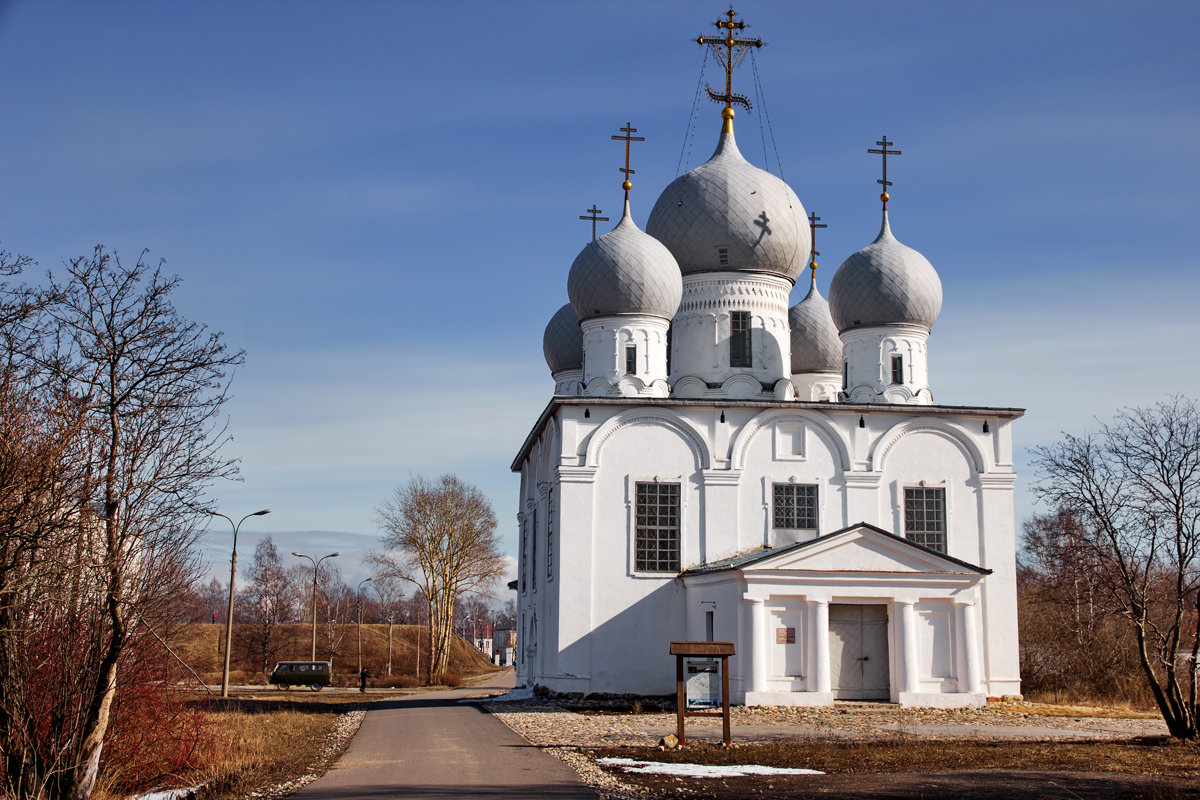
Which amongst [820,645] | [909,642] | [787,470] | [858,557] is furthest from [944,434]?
[820,645]

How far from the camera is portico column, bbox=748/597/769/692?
2312 cm

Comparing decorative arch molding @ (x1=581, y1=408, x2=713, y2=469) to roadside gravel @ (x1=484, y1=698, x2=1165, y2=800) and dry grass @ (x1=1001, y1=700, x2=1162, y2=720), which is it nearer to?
roadside gravel @ (x1=484, y1=698, x2=1165, y2=800)

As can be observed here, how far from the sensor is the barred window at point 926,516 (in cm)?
2794

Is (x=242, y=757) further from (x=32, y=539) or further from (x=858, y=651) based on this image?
(x=858, y=651)

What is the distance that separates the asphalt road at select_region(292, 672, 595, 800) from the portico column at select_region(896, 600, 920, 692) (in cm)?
820

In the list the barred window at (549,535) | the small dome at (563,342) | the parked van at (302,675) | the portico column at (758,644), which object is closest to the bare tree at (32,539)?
the portico column at (758,644)

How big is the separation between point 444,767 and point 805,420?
15.7 m

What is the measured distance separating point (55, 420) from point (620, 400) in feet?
57.4

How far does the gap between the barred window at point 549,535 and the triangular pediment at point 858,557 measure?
5.42m

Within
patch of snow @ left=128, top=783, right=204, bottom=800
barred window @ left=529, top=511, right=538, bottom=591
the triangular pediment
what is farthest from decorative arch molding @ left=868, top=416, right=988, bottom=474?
patch of snow @ left=128, top=783, right=204, bottom=800

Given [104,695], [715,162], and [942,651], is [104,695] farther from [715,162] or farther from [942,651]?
[715,162]

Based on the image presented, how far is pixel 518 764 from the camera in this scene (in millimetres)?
14641

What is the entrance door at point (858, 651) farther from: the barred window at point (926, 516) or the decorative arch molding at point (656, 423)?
the decorative arch molding at point (656, 423)

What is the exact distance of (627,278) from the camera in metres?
29.6
